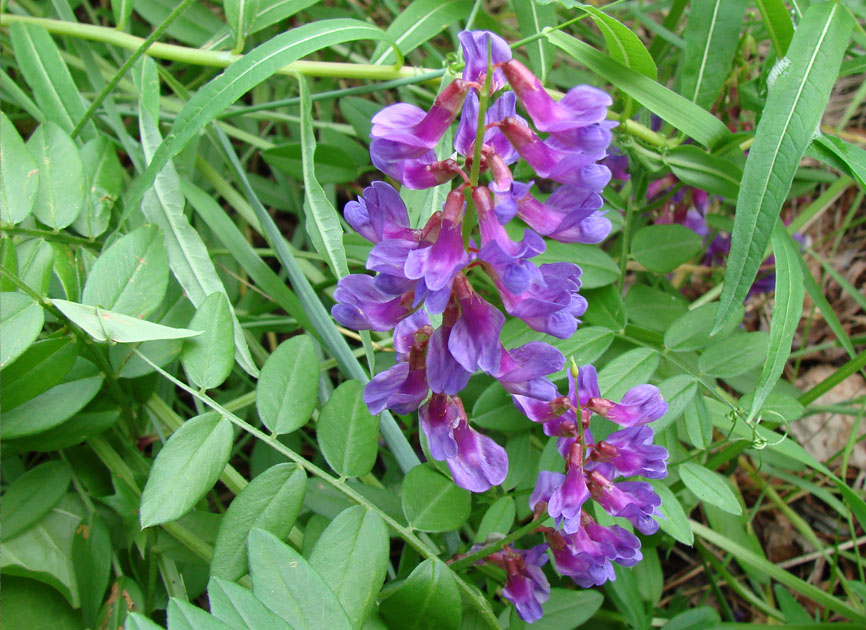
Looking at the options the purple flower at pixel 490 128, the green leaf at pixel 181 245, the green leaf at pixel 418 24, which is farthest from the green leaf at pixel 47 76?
the purple flower at pixel 490 128

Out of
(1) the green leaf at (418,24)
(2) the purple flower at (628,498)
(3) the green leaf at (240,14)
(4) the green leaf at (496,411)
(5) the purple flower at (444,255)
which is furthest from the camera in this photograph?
(1) the green leaf at (418,24)

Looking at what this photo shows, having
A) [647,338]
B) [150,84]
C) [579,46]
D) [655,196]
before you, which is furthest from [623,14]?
[150,84]

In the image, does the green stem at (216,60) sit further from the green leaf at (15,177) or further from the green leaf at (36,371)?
the green leaf at (36,371)

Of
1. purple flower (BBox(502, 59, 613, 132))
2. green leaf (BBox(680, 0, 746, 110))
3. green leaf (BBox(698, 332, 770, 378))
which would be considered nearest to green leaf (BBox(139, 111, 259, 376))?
purple flower (BBox(502, 59, 613, 132))

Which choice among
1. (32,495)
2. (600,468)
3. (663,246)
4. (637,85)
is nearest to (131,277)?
(32,495)

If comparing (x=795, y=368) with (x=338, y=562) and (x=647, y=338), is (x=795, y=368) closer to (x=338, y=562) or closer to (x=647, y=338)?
(x=647, y=338)

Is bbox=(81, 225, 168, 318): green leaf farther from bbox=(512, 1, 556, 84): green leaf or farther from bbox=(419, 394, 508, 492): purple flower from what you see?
bbox=(512, 1, 556, 84): green leaf
